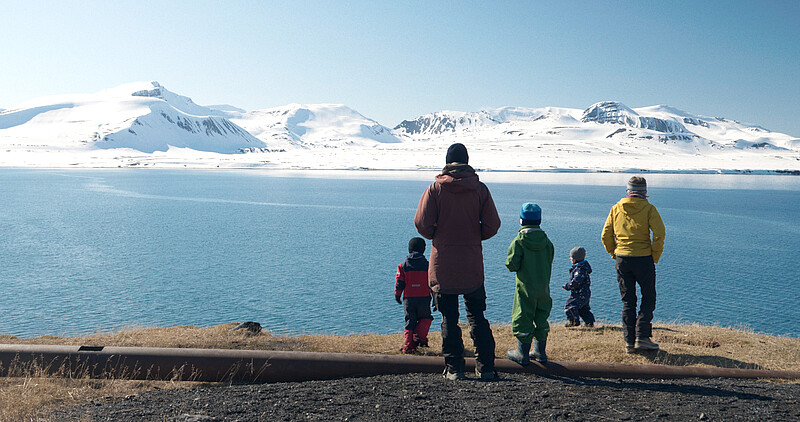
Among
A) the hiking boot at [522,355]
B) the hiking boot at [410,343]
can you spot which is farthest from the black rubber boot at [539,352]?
the hiking boot at [410,343]

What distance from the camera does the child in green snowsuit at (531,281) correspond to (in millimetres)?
7621

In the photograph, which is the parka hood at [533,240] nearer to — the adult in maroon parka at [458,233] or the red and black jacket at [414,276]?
the adult in maroon parka at [458,233]

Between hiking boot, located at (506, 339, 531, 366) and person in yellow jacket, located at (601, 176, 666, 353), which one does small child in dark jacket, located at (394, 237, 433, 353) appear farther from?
person in yellow jacket, located at (601, 176, 666, 353)

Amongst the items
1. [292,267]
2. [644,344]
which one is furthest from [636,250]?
[292,267]

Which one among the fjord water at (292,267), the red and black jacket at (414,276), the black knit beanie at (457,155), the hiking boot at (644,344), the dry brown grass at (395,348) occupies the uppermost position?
the black knit beanie at (457,155)

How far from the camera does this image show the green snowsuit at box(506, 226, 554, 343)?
25.0 feet

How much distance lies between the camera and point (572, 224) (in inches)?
2114

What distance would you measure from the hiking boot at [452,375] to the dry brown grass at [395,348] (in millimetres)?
1923

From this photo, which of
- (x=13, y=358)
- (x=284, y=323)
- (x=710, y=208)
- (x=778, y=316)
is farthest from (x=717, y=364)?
(x=710, y=208)

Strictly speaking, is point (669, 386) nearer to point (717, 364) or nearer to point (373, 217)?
point (717, 364)

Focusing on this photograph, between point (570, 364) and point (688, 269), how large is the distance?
3114 centimetres

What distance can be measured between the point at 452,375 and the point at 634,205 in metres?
4.20

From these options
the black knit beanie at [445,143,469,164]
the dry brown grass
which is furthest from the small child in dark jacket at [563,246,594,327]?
the black knit beanie at [445,143,469,164]

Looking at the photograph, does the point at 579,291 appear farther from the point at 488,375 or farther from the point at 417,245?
the point at 488,375
